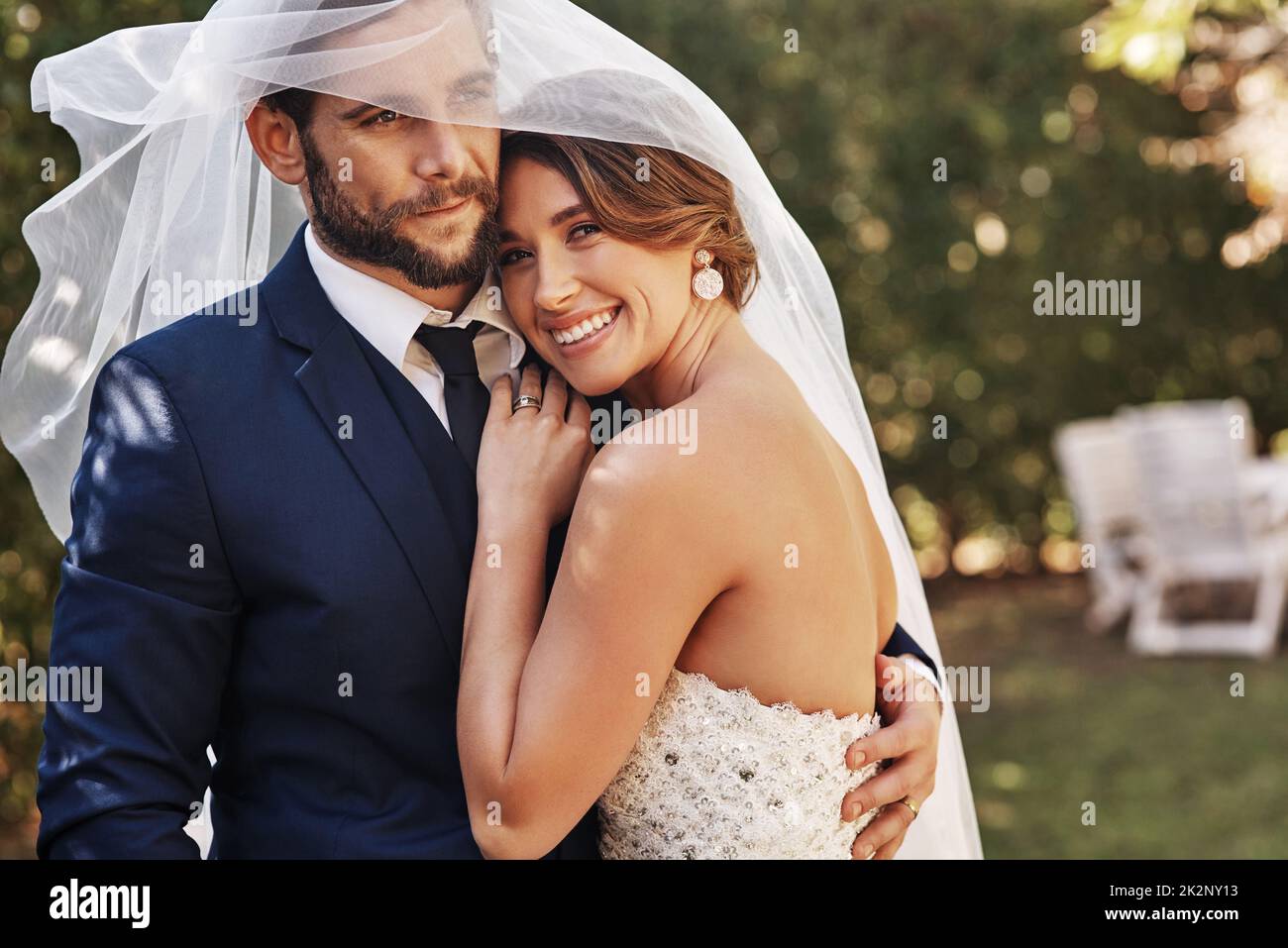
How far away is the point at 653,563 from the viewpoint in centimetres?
215

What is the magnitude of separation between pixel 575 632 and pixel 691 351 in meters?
0.61

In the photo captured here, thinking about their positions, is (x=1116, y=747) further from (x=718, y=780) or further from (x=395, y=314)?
(x=395, y=314)

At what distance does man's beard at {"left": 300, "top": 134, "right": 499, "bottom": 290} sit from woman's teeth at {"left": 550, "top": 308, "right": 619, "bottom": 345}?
18cm

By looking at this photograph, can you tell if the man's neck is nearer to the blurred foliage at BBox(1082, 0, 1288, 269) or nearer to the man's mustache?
the man's mustache

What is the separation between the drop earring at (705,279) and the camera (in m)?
2.48

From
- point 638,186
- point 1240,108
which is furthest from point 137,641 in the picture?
point 1240,108

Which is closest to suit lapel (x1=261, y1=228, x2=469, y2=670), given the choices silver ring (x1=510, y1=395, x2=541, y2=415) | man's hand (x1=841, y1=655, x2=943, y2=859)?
silver ring (x1=510, y1=395, x2=541, y2=415)

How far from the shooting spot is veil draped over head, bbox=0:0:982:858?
2219mm

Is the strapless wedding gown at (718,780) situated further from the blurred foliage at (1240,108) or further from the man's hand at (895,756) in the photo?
the blurred foliage at (1240,108)
